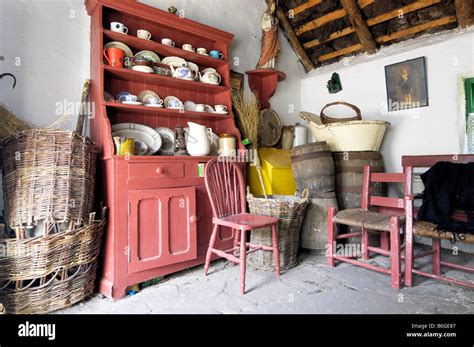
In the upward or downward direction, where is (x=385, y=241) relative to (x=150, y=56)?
downward

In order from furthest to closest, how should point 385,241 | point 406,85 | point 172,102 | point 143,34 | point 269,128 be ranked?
point 269,128
point 406,85
point 385,241
point 172,102
point 143,34

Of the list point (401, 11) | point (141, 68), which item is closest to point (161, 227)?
point (141, 68)

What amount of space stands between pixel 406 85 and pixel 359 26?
2.69 feet

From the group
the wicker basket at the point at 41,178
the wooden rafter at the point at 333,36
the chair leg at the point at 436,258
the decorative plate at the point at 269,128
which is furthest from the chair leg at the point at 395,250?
the wooden rafter at the point at 333,36

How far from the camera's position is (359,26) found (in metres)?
3.34

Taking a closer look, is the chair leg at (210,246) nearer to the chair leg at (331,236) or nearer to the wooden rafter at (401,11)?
the chair leg at (331,236)

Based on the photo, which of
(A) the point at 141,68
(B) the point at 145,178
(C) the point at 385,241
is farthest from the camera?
(C) the point at 385,241

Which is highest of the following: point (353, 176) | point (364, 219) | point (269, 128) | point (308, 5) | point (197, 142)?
point (308, 5)

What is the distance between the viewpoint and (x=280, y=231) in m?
2.46

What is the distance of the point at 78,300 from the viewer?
Answer: 191 cm

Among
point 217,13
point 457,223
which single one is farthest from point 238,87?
point 457,223

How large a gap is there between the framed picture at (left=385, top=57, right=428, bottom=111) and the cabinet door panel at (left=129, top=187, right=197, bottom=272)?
249cm

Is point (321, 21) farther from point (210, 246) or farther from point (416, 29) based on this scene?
point (210, 246)

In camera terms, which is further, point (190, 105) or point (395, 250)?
point (190, 105)
